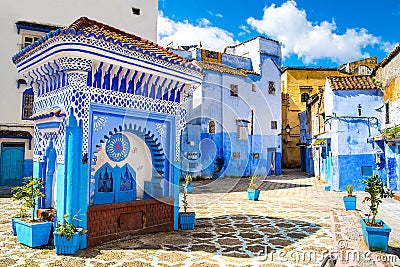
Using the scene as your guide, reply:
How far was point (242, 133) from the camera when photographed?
27.0 metres

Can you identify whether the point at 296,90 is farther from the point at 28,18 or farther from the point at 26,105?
the point at 26,105

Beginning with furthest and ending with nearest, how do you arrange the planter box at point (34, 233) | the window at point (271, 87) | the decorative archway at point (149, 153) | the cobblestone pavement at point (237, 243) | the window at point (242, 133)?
the window at point (271, 87), the window at point (242, 133), the decorative archway at point (149, 153), the planter box at point (34, 233), the cobblestone pavement at point (237, 243)

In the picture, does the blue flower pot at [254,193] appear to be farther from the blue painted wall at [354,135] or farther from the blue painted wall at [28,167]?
the blue painted wall at [28,167]

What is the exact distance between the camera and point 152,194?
912 cm

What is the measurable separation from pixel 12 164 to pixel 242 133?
1623 cm

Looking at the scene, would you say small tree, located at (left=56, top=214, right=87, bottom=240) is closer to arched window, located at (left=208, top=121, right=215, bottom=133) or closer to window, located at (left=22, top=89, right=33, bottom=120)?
window, located at (left=22, top=89, right=33, bottom=120)

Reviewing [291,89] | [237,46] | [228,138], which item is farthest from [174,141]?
[291,89]

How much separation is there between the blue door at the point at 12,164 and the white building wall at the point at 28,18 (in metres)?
1.34

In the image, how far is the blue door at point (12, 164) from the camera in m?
18.6

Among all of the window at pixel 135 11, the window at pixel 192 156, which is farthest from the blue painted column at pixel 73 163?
the window at pixel 192 156

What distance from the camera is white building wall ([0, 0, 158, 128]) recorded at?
1841 centimetres

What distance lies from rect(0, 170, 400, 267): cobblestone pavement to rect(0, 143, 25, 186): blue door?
275 inches

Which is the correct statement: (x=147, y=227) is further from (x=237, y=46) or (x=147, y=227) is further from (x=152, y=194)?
(x=237, y=46)

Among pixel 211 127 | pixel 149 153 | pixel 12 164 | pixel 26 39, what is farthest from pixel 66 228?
pixel 211 127
